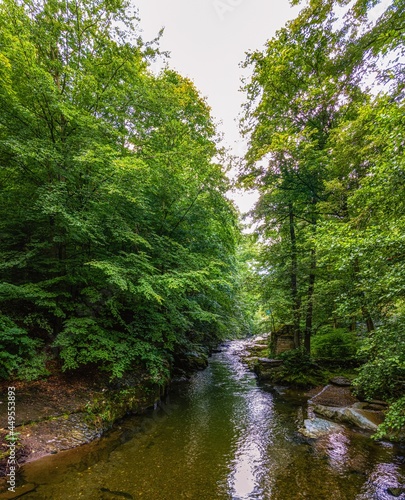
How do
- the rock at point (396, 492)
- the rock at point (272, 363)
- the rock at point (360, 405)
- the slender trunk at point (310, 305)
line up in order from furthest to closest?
the rock at point (272, 363), the slender trunk at point (310, 305), the rock at point (360, 405), the rock at point (396, 492)

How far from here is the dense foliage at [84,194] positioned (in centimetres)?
525

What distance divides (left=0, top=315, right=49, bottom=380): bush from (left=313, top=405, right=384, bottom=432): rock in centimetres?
710

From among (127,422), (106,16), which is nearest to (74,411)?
(127,422)

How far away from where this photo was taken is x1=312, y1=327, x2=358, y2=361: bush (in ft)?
32.5

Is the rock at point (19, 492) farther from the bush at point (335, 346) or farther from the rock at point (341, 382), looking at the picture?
the bush at point (335, 346)

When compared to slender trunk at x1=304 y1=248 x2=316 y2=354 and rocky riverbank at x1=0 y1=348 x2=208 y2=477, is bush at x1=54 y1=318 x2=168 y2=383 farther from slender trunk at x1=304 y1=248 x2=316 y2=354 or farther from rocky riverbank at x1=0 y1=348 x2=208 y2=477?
slender trunk at x1=304 y1=248 x2=316 y2=354

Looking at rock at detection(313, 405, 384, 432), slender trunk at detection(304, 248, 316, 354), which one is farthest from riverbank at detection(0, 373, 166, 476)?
slender trunk at detection(304, 248, 316, 354)

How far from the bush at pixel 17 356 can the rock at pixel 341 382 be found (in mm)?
8539

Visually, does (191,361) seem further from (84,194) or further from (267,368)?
(84,194)

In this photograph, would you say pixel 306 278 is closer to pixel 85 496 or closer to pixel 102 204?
pixel 102 204

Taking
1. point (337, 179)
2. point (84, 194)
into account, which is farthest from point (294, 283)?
point (84, 194)

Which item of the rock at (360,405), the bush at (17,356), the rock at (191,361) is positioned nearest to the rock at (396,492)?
the rock at (360,405)

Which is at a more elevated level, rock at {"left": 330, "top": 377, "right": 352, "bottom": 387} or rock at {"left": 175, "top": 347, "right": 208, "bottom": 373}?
rock at {"left": 330, "top": 377, "right": 352, "bottom": 387}

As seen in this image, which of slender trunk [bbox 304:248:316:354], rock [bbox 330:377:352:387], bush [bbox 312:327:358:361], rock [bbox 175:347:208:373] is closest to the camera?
rock [bbox 330:377:352:387]
